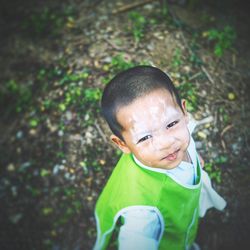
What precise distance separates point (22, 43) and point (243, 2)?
2904 mm

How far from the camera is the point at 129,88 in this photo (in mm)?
1665

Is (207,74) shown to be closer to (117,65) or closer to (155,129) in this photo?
(117,65)

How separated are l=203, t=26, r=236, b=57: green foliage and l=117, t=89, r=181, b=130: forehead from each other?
1998mm

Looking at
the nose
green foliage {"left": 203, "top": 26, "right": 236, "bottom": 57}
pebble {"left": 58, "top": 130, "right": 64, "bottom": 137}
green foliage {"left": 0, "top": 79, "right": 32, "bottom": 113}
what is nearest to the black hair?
the nose

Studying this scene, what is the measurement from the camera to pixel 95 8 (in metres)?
3.91

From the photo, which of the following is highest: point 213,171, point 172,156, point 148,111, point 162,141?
point 148,111

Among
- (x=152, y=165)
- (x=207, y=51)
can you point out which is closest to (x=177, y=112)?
(x=152, y=165)

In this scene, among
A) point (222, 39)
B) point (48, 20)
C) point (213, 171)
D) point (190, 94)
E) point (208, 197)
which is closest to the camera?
Answer: point (208, 197)

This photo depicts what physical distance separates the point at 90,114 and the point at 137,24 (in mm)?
1312

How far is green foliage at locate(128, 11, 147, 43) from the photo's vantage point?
11.5ft

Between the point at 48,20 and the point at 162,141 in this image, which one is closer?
the point at 162,141

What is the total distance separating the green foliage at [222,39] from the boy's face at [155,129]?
197cm

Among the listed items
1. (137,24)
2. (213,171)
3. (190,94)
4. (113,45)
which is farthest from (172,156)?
(137,24)

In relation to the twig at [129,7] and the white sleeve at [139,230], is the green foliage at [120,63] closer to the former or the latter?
the twig at [129,7]
